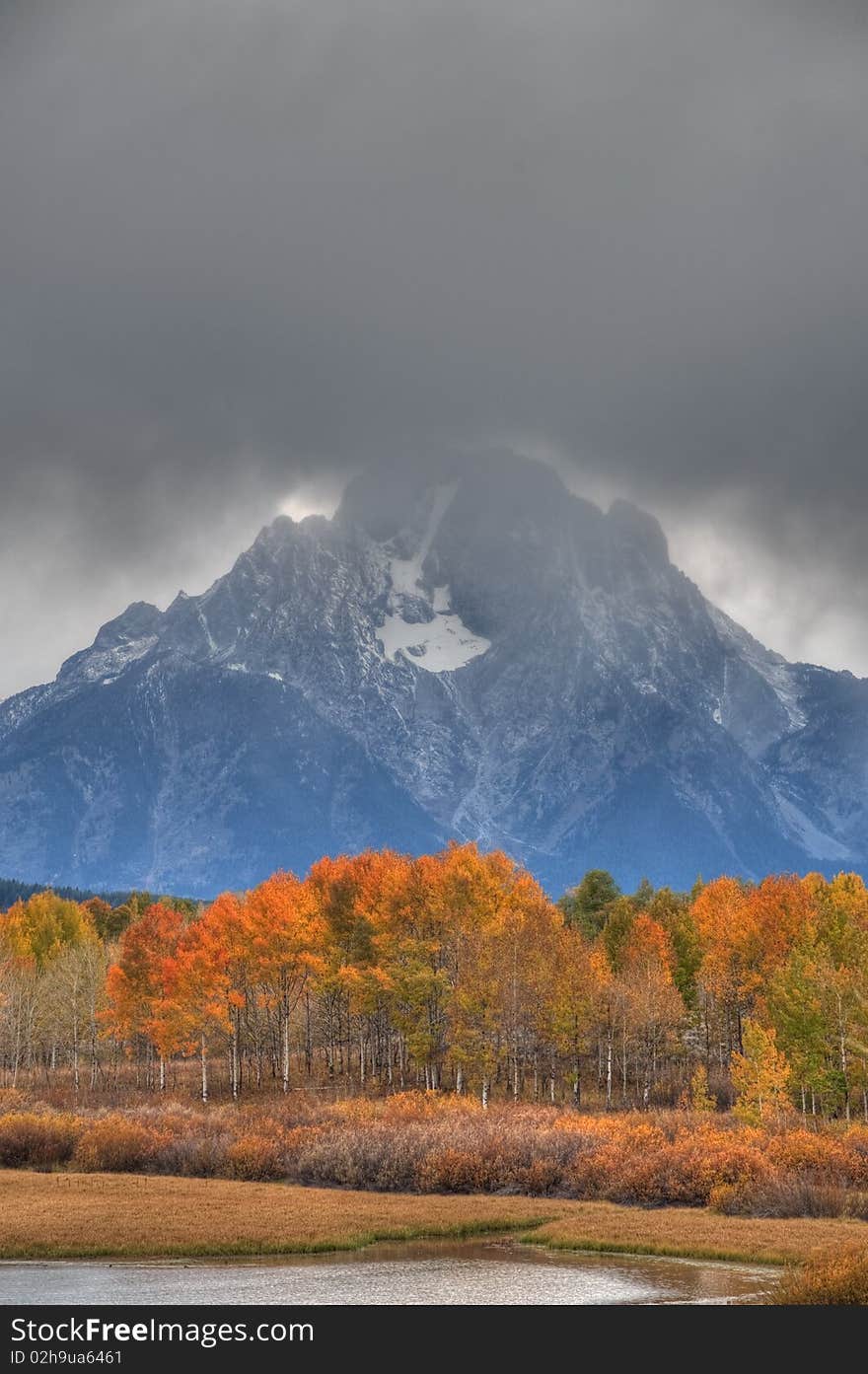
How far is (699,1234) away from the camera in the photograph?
39.0 meters

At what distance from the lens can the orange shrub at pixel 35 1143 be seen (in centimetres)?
5812

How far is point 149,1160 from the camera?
56719mm

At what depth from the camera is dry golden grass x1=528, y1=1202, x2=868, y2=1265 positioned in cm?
3634

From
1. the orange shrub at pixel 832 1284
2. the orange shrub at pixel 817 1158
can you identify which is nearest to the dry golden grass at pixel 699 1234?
the orange shrub at pixel 817 1158

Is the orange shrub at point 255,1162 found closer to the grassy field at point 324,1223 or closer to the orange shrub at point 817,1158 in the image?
the grassy field at point 324,1223

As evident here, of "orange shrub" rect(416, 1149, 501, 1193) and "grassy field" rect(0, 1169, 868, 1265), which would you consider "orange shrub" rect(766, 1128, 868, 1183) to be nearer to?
"grassy field" rect(0, 1169, 868, 1265)

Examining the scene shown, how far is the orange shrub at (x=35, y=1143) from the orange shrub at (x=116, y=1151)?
1183mm

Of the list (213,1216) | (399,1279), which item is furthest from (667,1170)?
(399,1279)

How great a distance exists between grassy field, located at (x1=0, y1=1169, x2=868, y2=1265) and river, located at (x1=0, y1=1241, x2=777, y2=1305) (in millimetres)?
1144

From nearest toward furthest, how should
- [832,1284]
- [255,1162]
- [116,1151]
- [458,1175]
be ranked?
[832,1284] → [458,1175] → [255,1162] → [116,1151]

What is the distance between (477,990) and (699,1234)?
41.9 m

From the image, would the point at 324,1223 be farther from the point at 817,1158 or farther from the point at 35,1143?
the point at 35,1143
